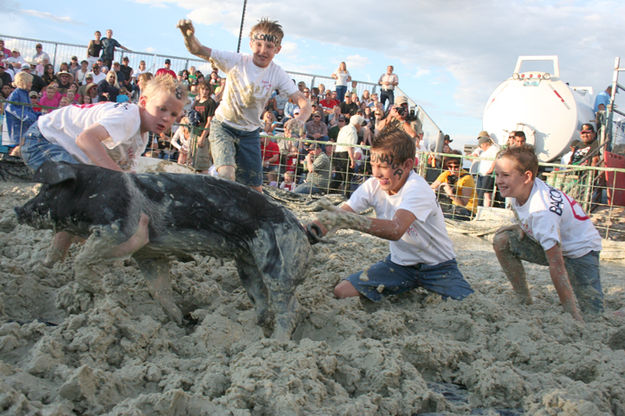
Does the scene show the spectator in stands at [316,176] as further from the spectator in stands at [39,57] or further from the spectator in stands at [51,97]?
the spectator in stands at [39,57]

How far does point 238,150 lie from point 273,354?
3.15 meters

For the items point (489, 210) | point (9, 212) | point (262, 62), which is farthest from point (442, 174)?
point (9, 212)

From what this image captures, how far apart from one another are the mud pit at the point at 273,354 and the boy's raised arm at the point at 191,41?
195cm

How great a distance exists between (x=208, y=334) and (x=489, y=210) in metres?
6.15

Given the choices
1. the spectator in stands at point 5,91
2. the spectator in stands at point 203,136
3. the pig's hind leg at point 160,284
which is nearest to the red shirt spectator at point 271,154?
the spectator in stands at point 203,136

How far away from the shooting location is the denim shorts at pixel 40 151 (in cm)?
331

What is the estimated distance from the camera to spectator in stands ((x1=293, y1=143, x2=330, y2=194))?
8695 millimetres

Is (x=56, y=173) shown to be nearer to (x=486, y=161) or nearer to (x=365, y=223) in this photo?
(x=365, y=223)

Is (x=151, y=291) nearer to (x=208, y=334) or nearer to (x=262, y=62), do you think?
(x=208, y=334)

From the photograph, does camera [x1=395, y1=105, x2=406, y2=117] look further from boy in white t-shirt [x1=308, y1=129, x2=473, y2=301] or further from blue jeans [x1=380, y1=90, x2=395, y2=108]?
boy in white t-shirt [x1=308, y1=129, x2=473, y2=301]

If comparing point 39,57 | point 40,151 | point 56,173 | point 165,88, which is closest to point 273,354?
point 56,173

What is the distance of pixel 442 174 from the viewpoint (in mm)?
8500

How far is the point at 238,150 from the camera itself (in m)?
5.00

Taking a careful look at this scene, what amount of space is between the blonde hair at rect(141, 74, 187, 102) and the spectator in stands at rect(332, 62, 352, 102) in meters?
11.8
